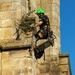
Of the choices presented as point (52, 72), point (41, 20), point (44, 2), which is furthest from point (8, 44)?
point (44, 2)

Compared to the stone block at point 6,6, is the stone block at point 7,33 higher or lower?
lower

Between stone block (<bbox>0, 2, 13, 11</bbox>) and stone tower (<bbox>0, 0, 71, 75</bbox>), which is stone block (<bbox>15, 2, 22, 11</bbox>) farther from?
stone block (<bbox>0, 2, 13, 11</bbox>)

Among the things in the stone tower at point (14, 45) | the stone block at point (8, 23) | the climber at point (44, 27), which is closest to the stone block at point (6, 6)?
the stone tower at point (14, 45)

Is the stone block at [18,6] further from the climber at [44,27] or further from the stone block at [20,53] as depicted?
the stone block at [20,53]

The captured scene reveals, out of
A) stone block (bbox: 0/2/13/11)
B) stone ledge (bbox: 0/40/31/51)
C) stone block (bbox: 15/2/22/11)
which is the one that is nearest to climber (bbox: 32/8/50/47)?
stone ledge (bbox: 0/40/31/51)

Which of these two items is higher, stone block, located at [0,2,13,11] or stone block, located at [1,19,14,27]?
stone block, located at [0,2,13,11]

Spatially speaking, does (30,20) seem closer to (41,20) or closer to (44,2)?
(41,20)

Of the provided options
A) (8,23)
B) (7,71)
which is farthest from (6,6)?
(7,71)

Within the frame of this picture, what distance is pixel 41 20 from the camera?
16375 mm

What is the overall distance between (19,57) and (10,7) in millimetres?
1994

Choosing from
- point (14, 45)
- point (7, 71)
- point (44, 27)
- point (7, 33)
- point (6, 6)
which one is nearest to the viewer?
point (7, 71)

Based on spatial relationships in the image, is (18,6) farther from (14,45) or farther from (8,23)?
(14,45)

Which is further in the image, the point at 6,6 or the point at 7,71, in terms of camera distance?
the point at 6,6

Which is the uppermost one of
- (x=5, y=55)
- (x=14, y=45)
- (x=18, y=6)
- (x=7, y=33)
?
(x=18, y=6)
